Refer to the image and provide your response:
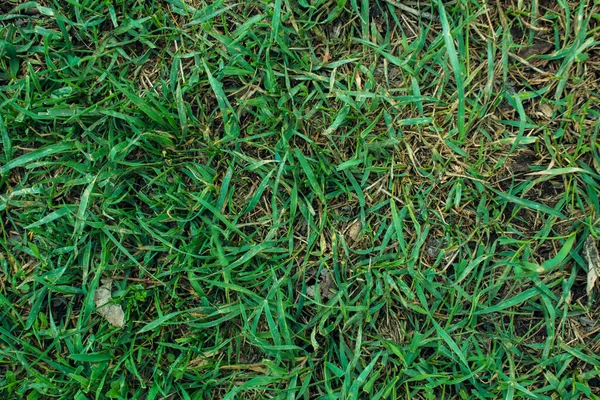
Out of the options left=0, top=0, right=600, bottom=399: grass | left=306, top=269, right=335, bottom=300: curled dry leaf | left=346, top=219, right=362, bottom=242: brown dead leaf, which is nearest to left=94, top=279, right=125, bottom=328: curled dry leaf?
left=0, top=0, right=600, bottom=399: grass

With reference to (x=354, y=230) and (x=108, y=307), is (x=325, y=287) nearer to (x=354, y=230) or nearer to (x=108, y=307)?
(x=354, y=230)

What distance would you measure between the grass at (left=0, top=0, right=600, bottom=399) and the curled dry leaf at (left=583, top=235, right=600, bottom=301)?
31 mm

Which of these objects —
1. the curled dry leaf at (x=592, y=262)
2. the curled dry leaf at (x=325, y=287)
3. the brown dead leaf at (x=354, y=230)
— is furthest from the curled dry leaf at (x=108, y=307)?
the curled dry leaf at (x=592, y=262)

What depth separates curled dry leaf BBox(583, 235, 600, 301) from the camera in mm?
2086

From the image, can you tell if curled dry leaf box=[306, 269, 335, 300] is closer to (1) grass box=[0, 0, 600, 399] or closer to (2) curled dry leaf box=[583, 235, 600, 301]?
(1) grass box=[0, 0, 600, 399]

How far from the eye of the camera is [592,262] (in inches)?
82.2

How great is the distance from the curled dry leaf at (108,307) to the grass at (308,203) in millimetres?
30

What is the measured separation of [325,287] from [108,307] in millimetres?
841

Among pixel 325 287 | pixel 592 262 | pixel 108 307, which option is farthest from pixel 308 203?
pixel 592 262

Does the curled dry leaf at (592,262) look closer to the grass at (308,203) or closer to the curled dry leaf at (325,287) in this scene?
the grass at (308,203)

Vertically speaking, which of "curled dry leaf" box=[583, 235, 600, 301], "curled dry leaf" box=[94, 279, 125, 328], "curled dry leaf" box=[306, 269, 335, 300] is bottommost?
"curled dry leaf" box=[94, 279, 125, 328]

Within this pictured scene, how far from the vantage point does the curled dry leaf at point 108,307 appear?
2223 mm

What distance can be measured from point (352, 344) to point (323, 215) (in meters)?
0.49

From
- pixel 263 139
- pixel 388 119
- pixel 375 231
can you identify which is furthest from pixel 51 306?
pixel 388 119
